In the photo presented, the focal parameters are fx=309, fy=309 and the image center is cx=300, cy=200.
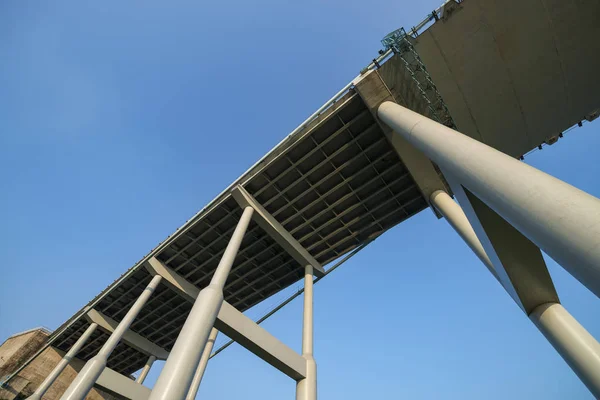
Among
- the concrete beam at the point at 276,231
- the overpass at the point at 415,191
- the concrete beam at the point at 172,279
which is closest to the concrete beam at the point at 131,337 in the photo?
the overpass at the point at 415,191

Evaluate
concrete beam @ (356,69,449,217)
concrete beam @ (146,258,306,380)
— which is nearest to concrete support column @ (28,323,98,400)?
concrete beam @ (146,258,306,380)

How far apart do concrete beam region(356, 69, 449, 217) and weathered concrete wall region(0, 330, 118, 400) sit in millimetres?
33905

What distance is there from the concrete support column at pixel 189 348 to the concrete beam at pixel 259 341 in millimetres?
649

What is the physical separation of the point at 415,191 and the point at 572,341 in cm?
1057

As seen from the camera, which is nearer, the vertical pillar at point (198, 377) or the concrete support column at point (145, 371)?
the vertical pillar at point (198, 377)

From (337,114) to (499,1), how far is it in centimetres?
710

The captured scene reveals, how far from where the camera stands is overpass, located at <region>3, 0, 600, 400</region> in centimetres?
567

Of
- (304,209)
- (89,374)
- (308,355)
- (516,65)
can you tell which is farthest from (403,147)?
(89,374)

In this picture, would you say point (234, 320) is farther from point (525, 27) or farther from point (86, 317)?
point (86, 317)

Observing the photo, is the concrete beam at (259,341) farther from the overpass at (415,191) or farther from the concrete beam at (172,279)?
the concrete beam at (172,279)

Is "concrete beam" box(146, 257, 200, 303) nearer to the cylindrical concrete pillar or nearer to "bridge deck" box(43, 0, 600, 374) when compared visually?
"bridge deck" box(43, 0, 600, 374)

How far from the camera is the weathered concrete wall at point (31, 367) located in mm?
Result: 26594

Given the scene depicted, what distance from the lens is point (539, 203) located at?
13.3ft

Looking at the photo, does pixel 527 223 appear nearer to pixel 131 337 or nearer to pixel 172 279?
pixel 172 279
